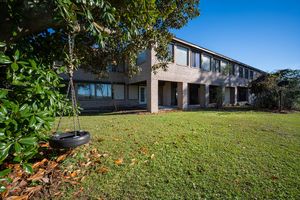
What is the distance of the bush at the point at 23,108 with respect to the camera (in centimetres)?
186

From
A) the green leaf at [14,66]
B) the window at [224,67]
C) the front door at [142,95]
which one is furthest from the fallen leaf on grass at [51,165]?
the window at [224,67]

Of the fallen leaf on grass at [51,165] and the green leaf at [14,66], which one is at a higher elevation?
the green leaf at [14,66]

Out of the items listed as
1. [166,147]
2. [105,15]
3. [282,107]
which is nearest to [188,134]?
[166,147]

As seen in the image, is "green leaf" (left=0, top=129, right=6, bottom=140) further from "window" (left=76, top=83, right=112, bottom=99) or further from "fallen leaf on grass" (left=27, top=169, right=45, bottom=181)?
"window" (left=76, top=83, right=112, bottom=99)

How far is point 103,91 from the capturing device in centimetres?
1808

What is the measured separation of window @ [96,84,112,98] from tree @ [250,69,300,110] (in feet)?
50.6

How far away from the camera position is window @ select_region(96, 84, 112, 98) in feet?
58.1

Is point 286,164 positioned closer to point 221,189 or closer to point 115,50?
point 221,189

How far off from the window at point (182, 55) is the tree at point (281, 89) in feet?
24.9

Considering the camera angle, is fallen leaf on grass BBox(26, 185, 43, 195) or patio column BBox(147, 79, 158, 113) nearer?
fallen leaf on grass BBox(26, 185, 43, 195)

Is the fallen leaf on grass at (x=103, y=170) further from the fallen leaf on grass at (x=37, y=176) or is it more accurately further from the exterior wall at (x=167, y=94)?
the exterior wall at (x=167, y=94)

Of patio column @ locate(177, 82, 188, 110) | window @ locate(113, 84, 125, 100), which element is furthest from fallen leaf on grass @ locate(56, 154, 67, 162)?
window @ locate(113, 84, 125, 100)

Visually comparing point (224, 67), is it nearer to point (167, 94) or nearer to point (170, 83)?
point (170, 83)

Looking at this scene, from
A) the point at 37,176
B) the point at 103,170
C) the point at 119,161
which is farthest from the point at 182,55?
the point at 37,176
